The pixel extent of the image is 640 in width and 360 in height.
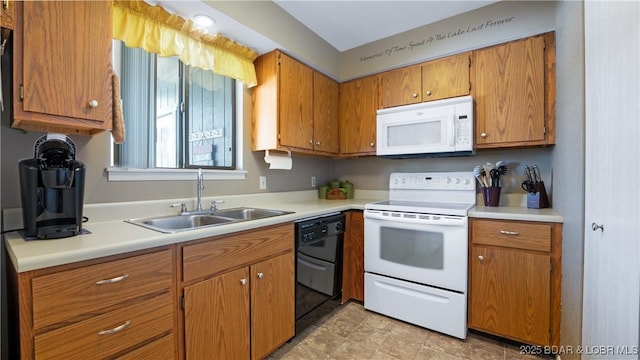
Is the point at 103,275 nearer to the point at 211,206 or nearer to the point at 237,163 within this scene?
the point at 211,206

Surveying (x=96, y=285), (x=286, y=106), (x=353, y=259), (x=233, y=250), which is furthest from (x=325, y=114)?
(x=96, y=285)

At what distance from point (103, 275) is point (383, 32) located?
2742 millimetres

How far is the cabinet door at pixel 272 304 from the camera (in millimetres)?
1521

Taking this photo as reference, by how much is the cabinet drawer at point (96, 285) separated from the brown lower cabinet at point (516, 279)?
1896 mm

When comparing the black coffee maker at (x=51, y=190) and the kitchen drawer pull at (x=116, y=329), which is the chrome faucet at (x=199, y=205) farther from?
the kitchen drawer pull at (x=116, y=329)

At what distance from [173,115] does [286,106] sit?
86cm

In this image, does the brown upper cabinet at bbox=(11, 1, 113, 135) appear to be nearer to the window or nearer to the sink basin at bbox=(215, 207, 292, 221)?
the window

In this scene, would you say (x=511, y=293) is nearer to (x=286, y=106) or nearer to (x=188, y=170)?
(x=286, y=106)

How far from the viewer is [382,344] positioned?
182 cm

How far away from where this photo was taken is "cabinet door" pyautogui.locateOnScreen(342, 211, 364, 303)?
2336 mm

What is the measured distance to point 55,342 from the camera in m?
0.87

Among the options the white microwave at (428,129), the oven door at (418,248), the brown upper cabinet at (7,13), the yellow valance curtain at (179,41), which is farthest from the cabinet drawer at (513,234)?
the brown upper cabinet at (7,13)

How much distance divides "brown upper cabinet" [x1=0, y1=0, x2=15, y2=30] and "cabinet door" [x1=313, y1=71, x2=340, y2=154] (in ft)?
6.35

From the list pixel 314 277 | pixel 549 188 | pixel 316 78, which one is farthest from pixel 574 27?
pixel 314 277
